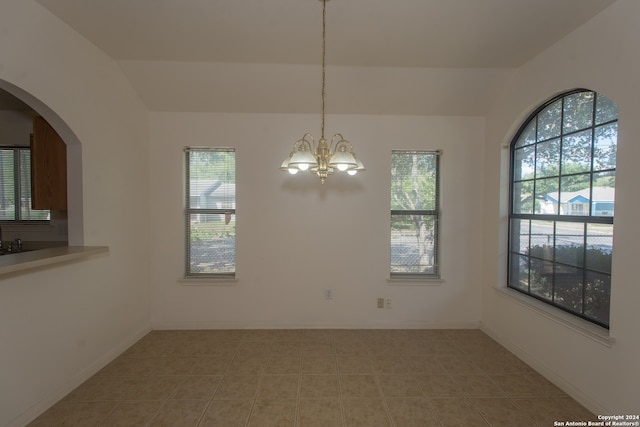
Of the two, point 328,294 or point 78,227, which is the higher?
point 78,227

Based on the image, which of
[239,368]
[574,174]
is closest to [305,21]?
[574,174]

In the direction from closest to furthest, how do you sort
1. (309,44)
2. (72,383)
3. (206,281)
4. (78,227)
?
(72,383)
(78,227)
(309,44)
(206,281)

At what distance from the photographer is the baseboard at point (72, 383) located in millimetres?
1738

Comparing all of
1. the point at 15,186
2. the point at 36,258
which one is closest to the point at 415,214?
the point at 36,258

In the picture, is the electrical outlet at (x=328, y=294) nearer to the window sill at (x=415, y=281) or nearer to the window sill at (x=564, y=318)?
the window sill at (x=415, y=281)

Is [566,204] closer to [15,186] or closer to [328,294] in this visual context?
[328,294]

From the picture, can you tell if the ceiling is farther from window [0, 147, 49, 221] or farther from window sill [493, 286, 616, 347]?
window sill [493, 286, 616, 347]

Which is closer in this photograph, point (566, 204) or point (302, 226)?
point (566, 204)

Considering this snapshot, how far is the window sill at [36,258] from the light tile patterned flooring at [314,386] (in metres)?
1.10

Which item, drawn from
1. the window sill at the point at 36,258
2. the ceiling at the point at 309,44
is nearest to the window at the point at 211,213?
the ceiling at the point at 309,44

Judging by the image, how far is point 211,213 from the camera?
3.21m

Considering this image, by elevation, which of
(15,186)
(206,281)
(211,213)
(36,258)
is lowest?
(206,281)

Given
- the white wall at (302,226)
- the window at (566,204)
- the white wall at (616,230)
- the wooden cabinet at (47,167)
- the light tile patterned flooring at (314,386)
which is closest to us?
the white wall at (616,230)

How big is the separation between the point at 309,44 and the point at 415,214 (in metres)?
2.21
